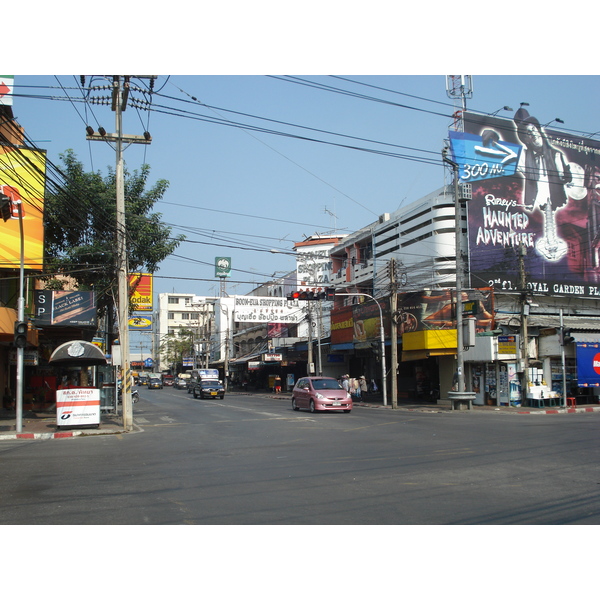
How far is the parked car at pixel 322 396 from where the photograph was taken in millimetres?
27859

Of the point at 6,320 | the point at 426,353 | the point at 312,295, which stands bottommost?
the point at 426,353

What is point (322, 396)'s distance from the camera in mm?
28016

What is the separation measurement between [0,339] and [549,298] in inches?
1560

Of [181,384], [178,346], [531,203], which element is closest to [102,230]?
[531,203]

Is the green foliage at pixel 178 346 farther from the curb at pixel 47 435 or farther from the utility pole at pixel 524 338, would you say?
the curb at pixel 47 435

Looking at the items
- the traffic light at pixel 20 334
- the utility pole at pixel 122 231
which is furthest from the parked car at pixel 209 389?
the traffic light at pixel 20 334

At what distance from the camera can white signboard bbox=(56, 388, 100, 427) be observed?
20922 mm

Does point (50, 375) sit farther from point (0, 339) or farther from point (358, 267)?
point (358, 267)

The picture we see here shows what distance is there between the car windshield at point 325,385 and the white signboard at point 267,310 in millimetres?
36357

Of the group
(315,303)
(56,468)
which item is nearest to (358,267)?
(315,303)

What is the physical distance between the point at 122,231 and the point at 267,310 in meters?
45.5

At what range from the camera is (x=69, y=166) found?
29516 mm

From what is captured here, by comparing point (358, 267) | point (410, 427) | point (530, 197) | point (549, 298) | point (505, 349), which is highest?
point (530, 197)

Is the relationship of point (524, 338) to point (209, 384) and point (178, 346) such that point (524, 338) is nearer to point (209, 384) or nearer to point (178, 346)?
point (209, 384)
